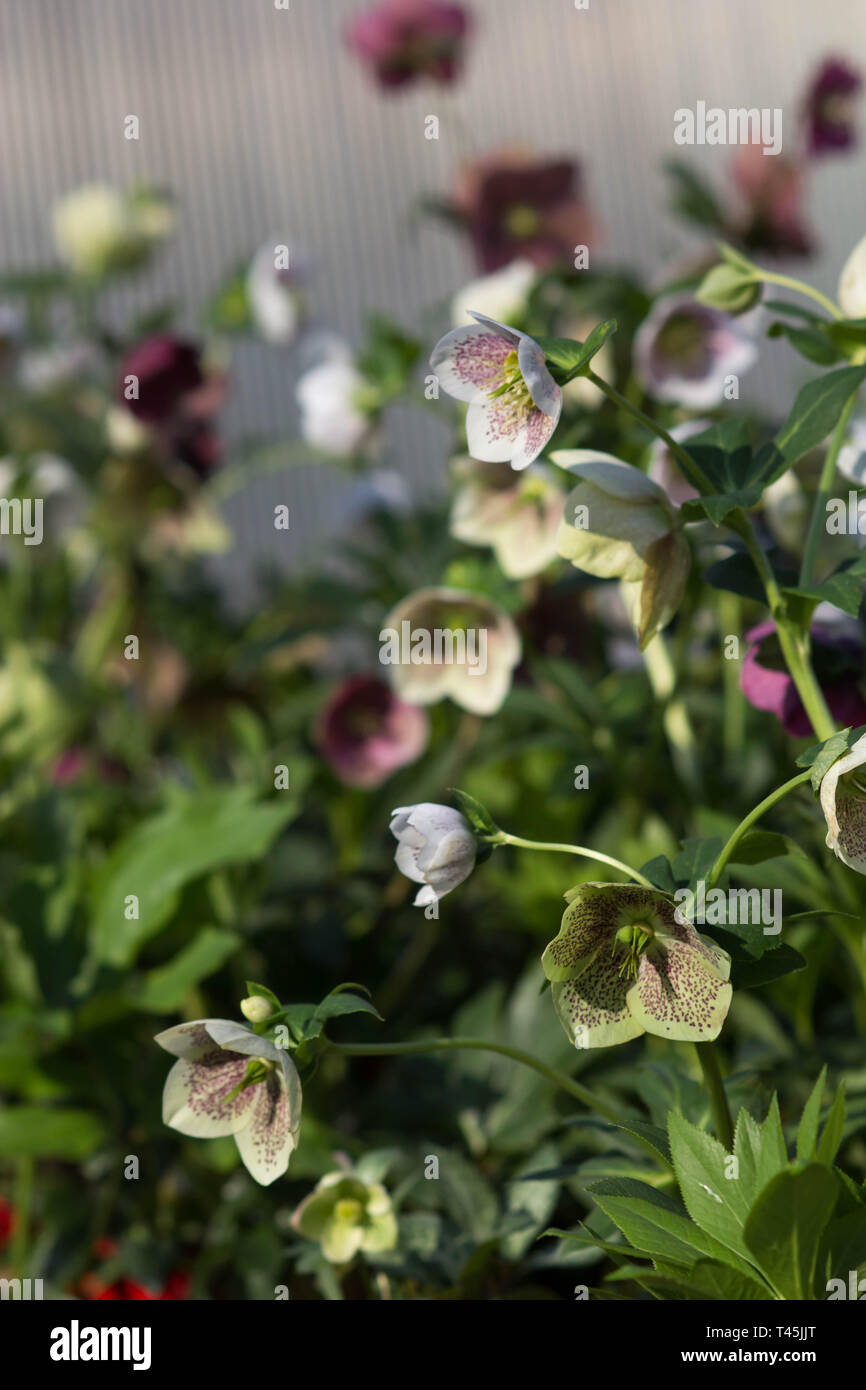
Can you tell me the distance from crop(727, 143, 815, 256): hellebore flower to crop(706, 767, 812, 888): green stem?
75 cm

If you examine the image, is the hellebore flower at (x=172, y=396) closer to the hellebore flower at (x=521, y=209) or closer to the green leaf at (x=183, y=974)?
the hellebore flower at (x=521, y=209)

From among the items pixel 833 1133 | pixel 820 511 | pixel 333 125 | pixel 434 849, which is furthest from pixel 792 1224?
pixel 333 125

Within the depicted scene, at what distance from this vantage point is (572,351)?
392mm

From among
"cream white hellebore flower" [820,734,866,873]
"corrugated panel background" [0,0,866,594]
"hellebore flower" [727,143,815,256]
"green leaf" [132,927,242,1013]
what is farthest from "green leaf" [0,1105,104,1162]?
"corrugated panel background" [0,0,866,594]

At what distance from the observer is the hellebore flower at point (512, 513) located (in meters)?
0.68

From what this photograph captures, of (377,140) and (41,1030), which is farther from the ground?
(377,140)

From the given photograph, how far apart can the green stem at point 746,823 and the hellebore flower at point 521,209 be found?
0.71 m

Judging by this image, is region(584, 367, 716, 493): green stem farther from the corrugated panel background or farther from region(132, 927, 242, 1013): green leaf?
the corrugated panel background

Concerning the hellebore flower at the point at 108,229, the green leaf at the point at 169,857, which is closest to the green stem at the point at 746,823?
the green leaf at the point at 169,857

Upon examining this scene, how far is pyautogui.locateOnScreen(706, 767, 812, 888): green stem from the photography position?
1.21ft

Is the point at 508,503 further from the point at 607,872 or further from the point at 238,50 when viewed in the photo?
the point at 238,50

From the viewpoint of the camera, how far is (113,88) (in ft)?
5.85
